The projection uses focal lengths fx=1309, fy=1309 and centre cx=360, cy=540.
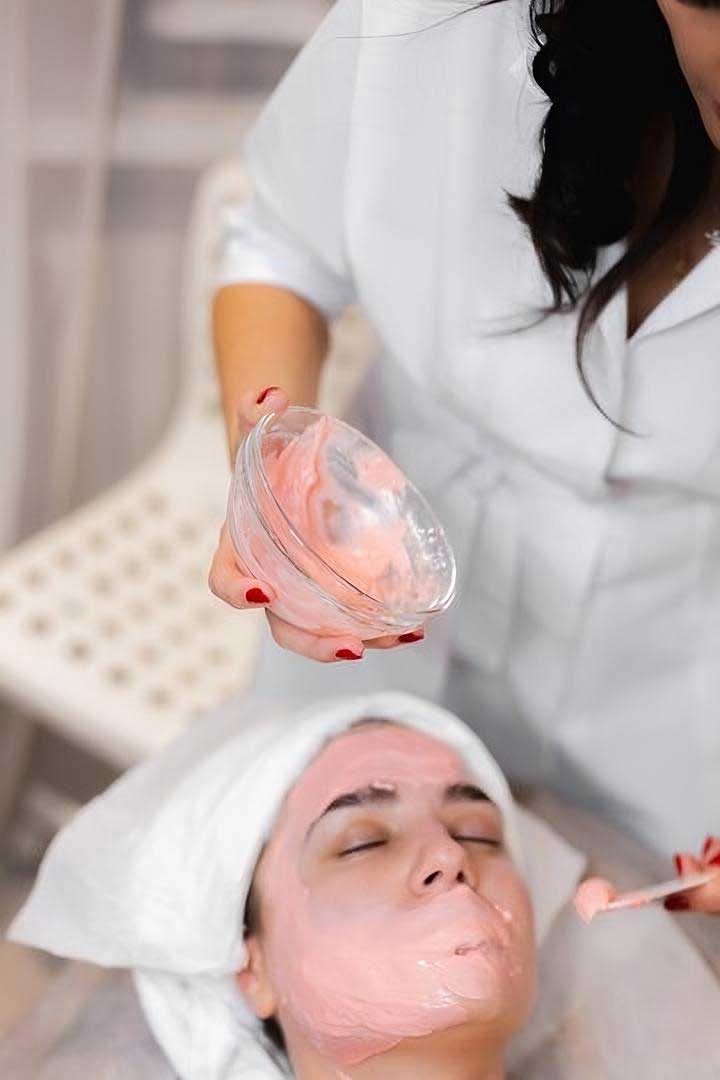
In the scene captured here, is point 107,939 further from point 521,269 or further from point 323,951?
point 521,269

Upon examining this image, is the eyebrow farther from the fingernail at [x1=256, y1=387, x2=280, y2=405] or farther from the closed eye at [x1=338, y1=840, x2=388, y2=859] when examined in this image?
the fingernail at [x1=256, y1=387, x2=280, y2=405]

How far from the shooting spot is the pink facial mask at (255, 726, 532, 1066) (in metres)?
0.86

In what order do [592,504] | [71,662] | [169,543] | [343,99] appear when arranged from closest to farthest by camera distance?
[343,99], [592,504], [71,662], [169,543]

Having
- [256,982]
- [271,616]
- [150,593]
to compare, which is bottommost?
[150,593]

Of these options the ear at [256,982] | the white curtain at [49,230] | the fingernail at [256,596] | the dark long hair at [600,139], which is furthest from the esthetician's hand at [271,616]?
the white curtain at [49,230]

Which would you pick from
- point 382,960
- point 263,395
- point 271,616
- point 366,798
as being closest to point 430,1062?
point 382,960

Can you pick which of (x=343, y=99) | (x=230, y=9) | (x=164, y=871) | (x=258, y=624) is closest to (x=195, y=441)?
(x=258, y=624)

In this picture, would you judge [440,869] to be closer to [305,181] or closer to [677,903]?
[677,903]

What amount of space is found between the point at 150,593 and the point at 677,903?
824 millimetres

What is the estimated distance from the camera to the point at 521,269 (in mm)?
847

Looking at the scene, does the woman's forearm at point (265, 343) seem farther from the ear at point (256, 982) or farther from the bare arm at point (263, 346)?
the ear at point (256, 982)

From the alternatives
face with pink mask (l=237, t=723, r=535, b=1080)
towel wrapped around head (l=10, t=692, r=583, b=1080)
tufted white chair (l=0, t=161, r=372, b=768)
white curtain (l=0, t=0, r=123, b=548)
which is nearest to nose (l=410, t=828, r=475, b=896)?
face with pink mask (l=237, t=723, r=535, b=1080)

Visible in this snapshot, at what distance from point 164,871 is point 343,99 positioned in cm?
59

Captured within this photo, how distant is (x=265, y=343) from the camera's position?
962 millimetres
